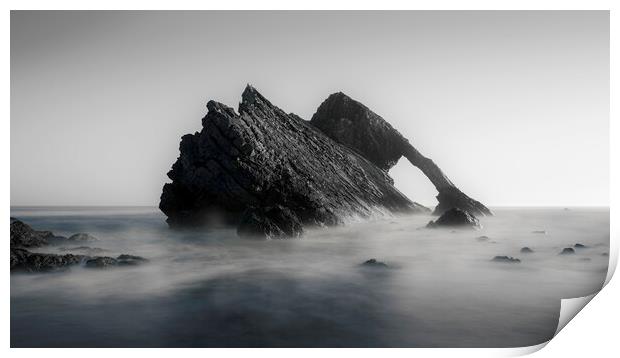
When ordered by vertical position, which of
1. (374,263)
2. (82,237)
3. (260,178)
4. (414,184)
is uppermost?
(260,178)

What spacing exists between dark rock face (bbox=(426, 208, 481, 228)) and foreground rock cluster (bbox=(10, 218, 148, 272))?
5.36 meters

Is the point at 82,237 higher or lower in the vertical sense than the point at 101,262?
higher

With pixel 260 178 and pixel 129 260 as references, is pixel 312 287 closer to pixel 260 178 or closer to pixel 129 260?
pixel 129 260

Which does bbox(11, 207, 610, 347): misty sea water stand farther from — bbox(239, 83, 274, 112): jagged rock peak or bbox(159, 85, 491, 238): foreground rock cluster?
bbox(239, 83, 274, 112): jagged rock peak

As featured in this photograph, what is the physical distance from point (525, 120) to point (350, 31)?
10.9 ft

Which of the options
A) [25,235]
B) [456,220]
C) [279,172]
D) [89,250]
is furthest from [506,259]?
[25,235]

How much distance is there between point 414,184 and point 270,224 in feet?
11.8

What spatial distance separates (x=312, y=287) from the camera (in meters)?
6.82

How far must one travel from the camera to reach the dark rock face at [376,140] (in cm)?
893

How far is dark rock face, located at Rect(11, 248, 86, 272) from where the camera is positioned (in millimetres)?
6863

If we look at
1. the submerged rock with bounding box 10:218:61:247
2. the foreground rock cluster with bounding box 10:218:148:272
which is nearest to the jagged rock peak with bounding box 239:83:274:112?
the foreground rock cluster with bounding box 10:218:148:272
